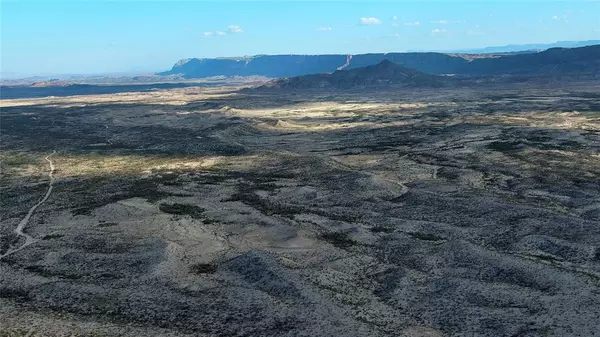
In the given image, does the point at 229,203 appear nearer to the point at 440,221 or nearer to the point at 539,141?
the point at 440,221

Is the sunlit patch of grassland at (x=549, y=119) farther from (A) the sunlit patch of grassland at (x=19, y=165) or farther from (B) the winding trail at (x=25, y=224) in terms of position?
(A) the sunlit patch of grassland at (x=19, y=165)

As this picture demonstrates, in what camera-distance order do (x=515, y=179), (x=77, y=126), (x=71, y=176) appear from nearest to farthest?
(x=515, y=179) < (x=71, y=176) < (x=77, y=126)

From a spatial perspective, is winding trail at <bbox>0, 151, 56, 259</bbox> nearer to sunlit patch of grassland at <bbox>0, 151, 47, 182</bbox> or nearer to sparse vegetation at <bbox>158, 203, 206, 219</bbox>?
sunlit patch of grassland at <bbox>0, 151, 47, 182</bbox>

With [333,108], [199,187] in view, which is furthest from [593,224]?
[333,108]

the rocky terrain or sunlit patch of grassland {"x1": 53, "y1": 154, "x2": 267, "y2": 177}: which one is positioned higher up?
sunlit patch of grassland {"x1": 53, "y1": 154, "x2": 267, "y2": 177}

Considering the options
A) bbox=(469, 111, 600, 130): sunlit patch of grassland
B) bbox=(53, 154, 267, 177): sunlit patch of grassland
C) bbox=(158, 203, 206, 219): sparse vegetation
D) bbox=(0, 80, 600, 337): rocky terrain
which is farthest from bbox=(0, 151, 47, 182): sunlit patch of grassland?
bbox=(469, 111, 600, 130): sunlit patch of grassland

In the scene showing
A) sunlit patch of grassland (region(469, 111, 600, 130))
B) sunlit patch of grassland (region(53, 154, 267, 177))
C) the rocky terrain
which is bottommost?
the rocky terrain

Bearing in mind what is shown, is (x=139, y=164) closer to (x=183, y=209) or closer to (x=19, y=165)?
(x=19, y=165)

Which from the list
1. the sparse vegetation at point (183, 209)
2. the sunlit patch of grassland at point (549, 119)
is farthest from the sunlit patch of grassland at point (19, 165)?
the sunlit patch of grassland at point (549, 119)

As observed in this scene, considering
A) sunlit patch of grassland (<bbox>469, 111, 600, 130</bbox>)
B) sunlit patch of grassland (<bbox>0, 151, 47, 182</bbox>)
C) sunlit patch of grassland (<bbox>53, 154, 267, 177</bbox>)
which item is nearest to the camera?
sunlit patch of grassland (<bbox>0, 151, 47, 182</bbox>)
